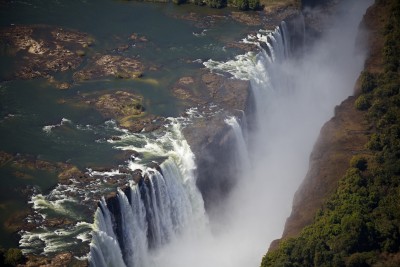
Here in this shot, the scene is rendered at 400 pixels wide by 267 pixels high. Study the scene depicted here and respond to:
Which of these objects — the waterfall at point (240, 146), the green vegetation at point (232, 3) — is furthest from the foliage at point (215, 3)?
A: the waterfall at point (240, 146)

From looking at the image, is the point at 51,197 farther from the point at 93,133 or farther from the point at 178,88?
the point at 178,88

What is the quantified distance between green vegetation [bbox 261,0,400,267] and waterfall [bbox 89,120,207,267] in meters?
10.0

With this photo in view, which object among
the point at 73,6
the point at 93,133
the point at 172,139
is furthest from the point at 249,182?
the point at 73,6

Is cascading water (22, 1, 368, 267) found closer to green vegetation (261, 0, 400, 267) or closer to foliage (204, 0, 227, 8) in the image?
green vegetation (261, 0, 400, 267)

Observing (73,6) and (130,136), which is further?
(73,6)

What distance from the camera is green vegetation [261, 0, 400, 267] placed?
46781mm

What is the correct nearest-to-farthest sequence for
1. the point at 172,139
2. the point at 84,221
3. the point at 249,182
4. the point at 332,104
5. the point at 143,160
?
1. the point at 84,221
2. the point at 143,160
3. the point at 172,139
4. the point at 249,182
5. the point at 332,104

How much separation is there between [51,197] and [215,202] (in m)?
17.5

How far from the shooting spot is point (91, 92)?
64.0 meters

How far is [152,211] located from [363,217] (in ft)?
57.5

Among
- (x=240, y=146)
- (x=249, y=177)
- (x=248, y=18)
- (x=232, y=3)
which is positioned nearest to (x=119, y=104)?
(x=240, y=146)

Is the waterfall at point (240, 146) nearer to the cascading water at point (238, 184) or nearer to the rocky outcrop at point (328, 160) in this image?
the cascading water at point (238, 184)

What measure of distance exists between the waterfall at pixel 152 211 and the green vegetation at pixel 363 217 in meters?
10.0

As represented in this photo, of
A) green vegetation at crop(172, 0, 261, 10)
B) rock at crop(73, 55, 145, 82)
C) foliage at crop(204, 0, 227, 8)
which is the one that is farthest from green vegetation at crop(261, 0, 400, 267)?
foliage at crop(204, 0, 227, 8)
